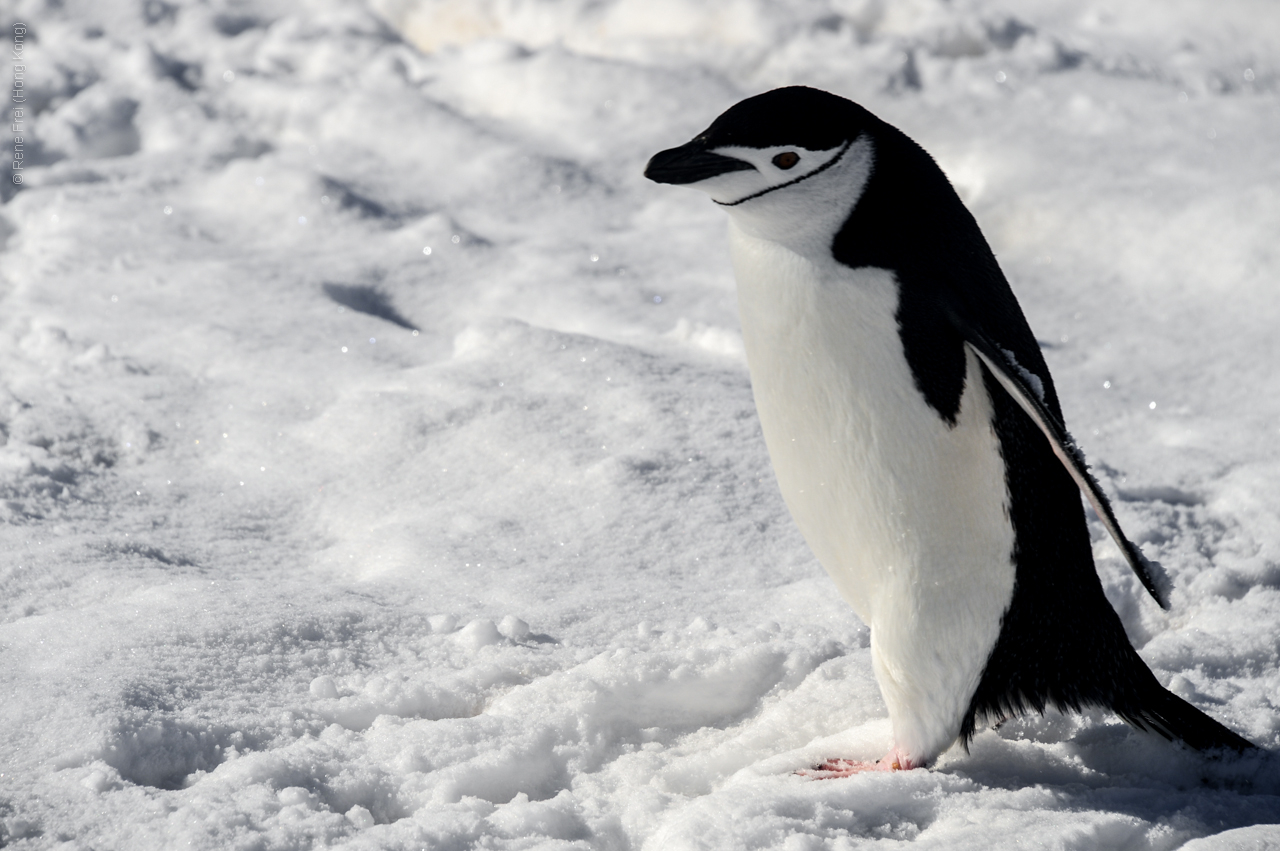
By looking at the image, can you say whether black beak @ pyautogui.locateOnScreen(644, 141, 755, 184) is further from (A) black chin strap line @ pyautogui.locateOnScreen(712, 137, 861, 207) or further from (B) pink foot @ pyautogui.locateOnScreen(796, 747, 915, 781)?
(B) pink foot @ pyautogui.locateOnScreen(796, 747, 915, 781)

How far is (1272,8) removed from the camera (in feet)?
14.1

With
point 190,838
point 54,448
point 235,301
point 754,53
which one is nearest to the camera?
point 190,838

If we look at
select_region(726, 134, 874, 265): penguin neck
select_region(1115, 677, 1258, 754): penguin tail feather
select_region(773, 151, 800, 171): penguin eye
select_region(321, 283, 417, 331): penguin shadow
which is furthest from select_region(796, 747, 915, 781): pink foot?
select_region(321, 283, 417, 331): penguin shadow

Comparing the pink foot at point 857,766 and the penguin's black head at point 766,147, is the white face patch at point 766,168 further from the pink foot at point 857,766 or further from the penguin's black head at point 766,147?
the pink foot at point 857,766

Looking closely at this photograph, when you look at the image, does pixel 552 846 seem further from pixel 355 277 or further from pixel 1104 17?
pixel 1104 17

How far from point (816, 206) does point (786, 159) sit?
62mm

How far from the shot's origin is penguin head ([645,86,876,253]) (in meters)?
1.20

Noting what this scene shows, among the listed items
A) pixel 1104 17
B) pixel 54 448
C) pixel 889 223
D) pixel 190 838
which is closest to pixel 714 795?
pixel 190 838

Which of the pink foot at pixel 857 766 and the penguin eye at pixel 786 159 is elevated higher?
the penguin eye at pixel 786 159

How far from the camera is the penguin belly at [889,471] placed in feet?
4.06

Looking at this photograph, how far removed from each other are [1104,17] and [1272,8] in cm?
59

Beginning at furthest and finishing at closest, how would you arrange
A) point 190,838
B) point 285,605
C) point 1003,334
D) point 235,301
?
point 235,301 → point 285,605 → point 1003,334 → point 190,838

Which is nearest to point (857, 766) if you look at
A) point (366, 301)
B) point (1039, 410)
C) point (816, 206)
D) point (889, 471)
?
point (889, 471)

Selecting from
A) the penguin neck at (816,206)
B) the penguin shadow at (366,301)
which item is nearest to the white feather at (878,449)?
the penguin neck at (816,206)
